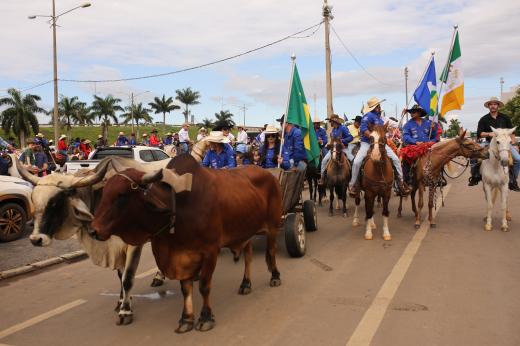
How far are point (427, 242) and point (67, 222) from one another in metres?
6.31

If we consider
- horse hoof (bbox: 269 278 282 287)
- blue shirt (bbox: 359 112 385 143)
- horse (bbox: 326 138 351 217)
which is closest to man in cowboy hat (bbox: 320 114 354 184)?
horse (bbox: 326 138 351 217)

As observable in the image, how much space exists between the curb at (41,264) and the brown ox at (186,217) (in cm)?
381

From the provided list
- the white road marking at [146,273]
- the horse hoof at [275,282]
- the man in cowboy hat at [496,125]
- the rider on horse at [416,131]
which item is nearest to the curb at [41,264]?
the white road marking at [146,273]

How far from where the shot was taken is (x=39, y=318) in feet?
17.7

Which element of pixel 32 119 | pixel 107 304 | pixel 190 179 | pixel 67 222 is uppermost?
pixel 32 119

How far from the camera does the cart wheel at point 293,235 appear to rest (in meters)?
7.38

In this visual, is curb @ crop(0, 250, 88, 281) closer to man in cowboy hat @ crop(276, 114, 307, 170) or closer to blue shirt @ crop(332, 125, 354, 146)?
man in cowboy hat @ crop(276, 114, 307, 170)

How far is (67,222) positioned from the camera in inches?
195

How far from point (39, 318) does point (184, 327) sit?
189cm

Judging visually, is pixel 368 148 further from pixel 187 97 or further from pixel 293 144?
pixel 187 97

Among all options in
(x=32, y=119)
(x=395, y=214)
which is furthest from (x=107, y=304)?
(x=32, y=119)

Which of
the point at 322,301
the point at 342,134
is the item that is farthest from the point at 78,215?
the point at 342,134

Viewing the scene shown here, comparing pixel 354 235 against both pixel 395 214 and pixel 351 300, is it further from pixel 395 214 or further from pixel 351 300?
pixel 351 300

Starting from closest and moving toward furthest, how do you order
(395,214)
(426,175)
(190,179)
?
1. (190,179)
2. (426,175)
3. (395,214)
